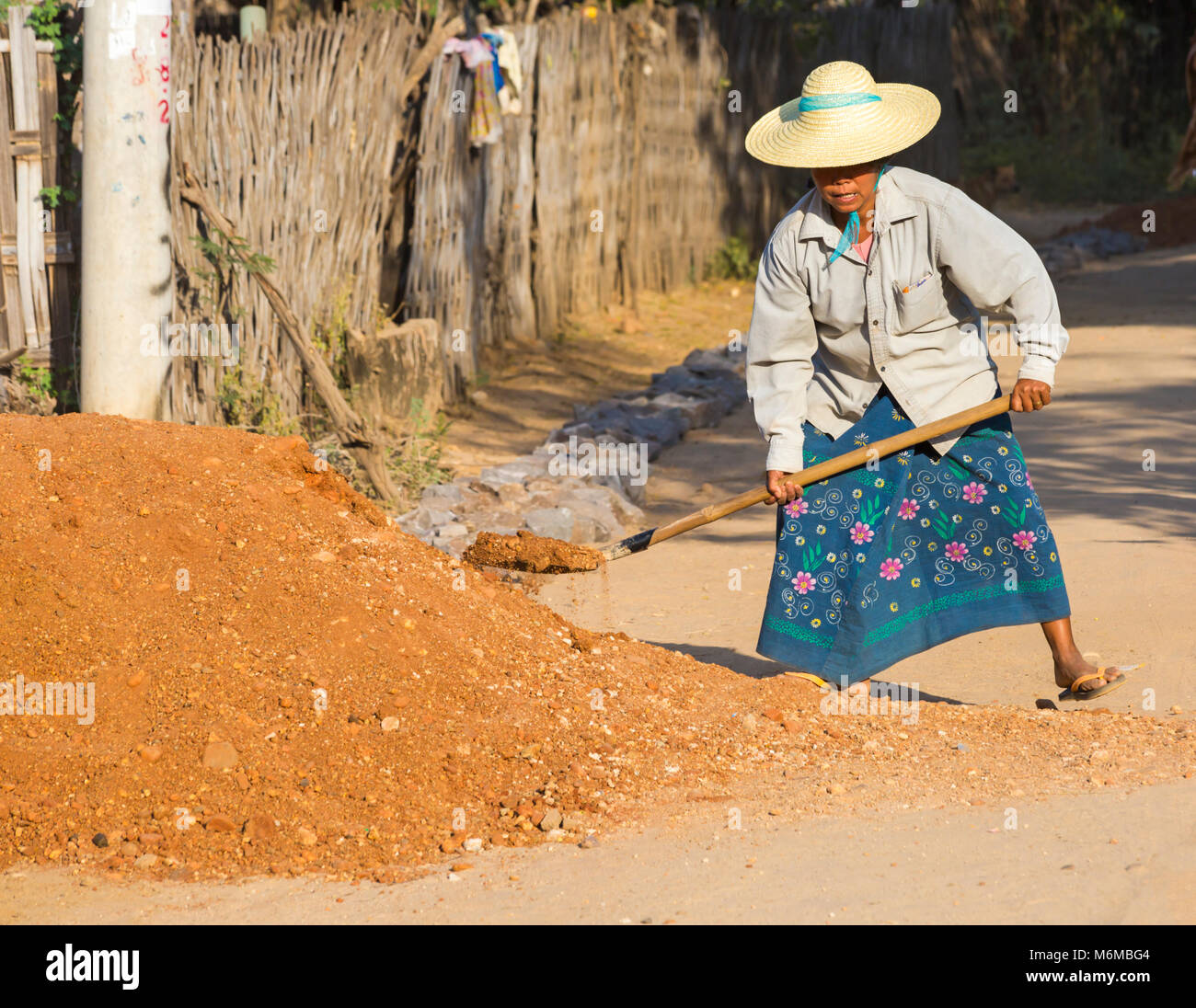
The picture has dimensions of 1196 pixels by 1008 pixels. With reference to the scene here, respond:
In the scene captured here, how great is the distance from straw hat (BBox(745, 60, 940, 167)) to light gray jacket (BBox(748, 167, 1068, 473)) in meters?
0.12

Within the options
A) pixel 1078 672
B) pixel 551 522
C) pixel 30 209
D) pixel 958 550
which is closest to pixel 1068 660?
pixel 1078 672

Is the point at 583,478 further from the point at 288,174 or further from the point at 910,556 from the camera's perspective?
the point at 910,556

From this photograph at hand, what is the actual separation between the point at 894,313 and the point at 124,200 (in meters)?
3.33

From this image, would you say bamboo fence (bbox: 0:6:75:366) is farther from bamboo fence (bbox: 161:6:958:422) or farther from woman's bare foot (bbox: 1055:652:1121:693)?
woman's bare foot (bbox: 1055:652:1121:693)

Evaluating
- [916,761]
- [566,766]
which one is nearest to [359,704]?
[566,766]

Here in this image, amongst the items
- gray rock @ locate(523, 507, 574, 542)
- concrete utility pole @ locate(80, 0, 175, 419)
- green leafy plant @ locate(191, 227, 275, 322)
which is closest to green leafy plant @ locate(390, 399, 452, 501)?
gray rock @ locate(523, 507, 574, 542)

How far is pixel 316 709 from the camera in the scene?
333cm

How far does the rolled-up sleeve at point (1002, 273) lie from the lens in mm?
3557

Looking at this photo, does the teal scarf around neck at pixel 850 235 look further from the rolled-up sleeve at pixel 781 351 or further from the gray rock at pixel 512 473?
the gray rock at pixel 512 473

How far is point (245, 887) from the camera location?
2.85 metres

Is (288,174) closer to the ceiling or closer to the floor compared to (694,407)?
closer to the ceiling

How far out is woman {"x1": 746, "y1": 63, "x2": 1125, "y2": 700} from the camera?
143 inches

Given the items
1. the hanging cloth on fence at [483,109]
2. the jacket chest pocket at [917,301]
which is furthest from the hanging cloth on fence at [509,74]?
the jacket chest pocket at [917,301]

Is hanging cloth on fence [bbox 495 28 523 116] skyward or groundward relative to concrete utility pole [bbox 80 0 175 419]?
skyward
